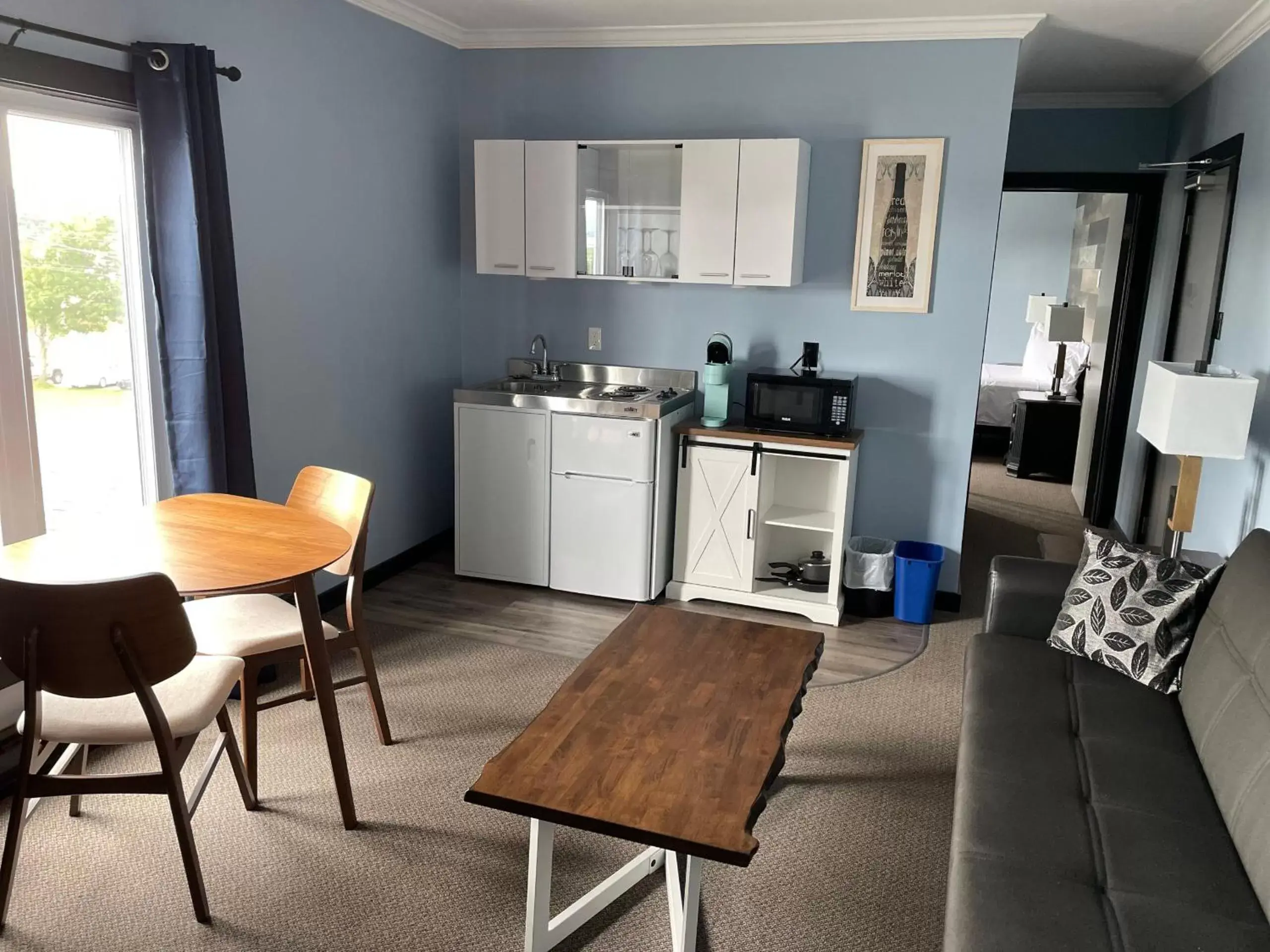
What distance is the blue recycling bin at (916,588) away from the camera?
414cm

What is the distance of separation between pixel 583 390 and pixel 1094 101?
3200 millimetres

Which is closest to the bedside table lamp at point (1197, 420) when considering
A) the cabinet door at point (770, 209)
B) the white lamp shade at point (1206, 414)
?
the white lamp shade at point (1206, 414)

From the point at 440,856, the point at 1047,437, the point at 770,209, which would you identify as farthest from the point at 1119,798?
the point at 1047,437

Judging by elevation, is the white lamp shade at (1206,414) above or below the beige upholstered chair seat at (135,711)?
above

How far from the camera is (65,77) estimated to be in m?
2.69

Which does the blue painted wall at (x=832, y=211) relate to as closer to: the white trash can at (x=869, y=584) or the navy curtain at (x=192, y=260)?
the white trash can at (x=869, y=584)

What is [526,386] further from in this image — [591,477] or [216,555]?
[216,555]

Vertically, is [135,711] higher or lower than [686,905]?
higher

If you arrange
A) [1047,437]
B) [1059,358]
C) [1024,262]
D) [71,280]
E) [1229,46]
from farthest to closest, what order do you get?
[1024,262]
[1059,358]
[1047,437]
[1229,46]
[71,280]

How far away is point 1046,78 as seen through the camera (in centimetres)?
488

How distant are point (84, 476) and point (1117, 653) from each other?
120 inches

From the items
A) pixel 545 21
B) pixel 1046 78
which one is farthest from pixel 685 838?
pixel 1046 78

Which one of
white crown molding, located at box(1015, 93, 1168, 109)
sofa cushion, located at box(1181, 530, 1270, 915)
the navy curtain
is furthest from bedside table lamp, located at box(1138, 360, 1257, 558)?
the navy curtain

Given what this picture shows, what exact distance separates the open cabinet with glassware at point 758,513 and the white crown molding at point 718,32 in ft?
5.47
